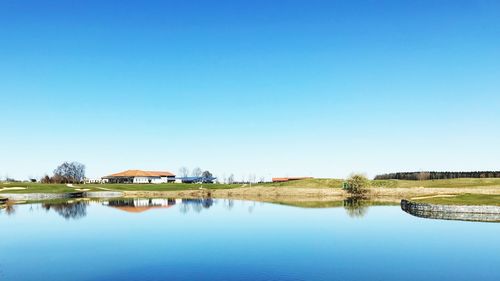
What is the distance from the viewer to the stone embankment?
61381 millimetres

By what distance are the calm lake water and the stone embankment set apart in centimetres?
524

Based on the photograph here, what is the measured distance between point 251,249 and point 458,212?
43.7 meters

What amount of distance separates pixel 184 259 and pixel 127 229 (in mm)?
23499

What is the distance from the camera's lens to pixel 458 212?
6550 centimetres

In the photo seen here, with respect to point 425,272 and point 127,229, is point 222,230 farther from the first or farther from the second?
point 425,272

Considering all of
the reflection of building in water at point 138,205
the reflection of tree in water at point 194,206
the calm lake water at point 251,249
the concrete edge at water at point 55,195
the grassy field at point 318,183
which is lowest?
Result: the reflection of tree in water at point 194,206

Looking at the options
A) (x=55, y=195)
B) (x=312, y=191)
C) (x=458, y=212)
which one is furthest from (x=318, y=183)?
(x=55, y=195)

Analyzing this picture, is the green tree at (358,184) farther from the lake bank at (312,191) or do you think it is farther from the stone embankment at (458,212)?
the stone embankment at (458,212)

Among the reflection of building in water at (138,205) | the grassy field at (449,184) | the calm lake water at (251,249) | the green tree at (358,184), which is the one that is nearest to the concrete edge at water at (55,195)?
the reflection of building in water at (138,205)

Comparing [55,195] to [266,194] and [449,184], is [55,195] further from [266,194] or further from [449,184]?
[449,184]

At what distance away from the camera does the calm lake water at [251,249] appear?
98.0 feet

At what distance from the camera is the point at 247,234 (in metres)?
49.6

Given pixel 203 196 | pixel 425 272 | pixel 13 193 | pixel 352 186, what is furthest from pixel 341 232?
pixel 13 193

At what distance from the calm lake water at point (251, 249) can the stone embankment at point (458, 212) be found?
5238 millimetres
